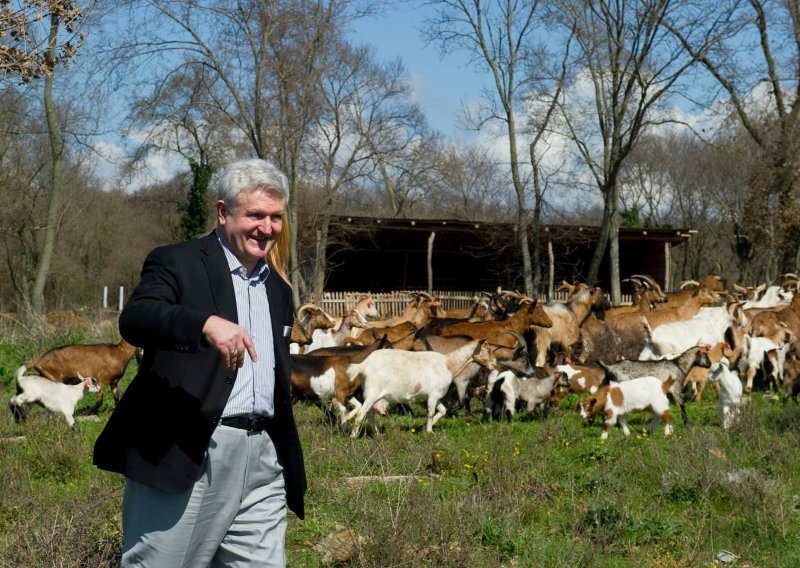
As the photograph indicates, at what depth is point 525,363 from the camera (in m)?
13.1

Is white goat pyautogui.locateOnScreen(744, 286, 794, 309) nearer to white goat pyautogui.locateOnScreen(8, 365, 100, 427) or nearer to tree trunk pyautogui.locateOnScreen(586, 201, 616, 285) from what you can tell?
tree trunk pyautogui.locateOnScreen(586, 201, 616, 285)

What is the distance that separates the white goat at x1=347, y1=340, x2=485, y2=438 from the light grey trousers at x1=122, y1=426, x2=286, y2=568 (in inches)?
272

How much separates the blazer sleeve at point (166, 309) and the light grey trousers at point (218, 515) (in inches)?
18.2

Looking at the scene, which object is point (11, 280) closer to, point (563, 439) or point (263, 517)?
point (563, 439)

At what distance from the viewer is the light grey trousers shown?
11.4ft

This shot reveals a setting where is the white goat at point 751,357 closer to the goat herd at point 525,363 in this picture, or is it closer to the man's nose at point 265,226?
the goat herd at point 525,363

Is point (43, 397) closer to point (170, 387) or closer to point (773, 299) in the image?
point (170, 387)

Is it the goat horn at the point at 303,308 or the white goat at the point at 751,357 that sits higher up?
the goat horn at the point at 303,308

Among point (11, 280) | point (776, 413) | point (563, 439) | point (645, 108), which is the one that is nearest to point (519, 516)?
point (563, 439)

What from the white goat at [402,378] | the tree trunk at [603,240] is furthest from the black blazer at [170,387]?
the tree trunk at [603,240]

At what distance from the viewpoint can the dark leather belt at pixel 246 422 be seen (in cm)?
357

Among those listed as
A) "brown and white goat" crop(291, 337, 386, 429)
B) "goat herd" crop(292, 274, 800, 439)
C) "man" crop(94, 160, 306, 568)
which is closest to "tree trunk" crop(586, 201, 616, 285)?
"goat herd" crop(292, 274, 800, 439)

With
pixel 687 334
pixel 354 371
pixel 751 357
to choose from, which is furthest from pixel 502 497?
pixel 687 334

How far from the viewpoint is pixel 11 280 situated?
4434 centimetres
